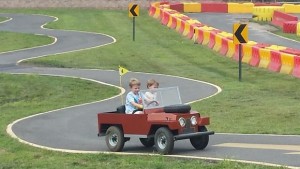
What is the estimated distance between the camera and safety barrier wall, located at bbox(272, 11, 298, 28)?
47.6 metres

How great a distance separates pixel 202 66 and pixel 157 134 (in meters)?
17.0

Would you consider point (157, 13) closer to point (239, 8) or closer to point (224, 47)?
point (239, 8)

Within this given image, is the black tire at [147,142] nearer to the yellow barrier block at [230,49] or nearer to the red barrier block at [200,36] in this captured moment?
the yellow barrier block at [230,49]

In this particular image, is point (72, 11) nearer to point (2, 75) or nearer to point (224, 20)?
point (224, 20)

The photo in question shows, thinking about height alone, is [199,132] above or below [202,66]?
above

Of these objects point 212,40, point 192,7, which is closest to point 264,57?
point 212,40

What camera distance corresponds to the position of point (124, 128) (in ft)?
48.1

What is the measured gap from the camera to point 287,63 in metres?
26.5

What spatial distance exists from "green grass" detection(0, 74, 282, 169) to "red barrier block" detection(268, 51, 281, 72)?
5368mm

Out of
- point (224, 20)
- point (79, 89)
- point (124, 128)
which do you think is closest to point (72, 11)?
point (224, 20)

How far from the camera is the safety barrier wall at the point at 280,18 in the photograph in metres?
47.6

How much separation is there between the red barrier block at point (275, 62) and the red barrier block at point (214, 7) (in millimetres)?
34810

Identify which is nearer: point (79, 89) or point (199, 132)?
point (199, 132)

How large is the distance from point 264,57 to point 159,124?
15.3 metres
